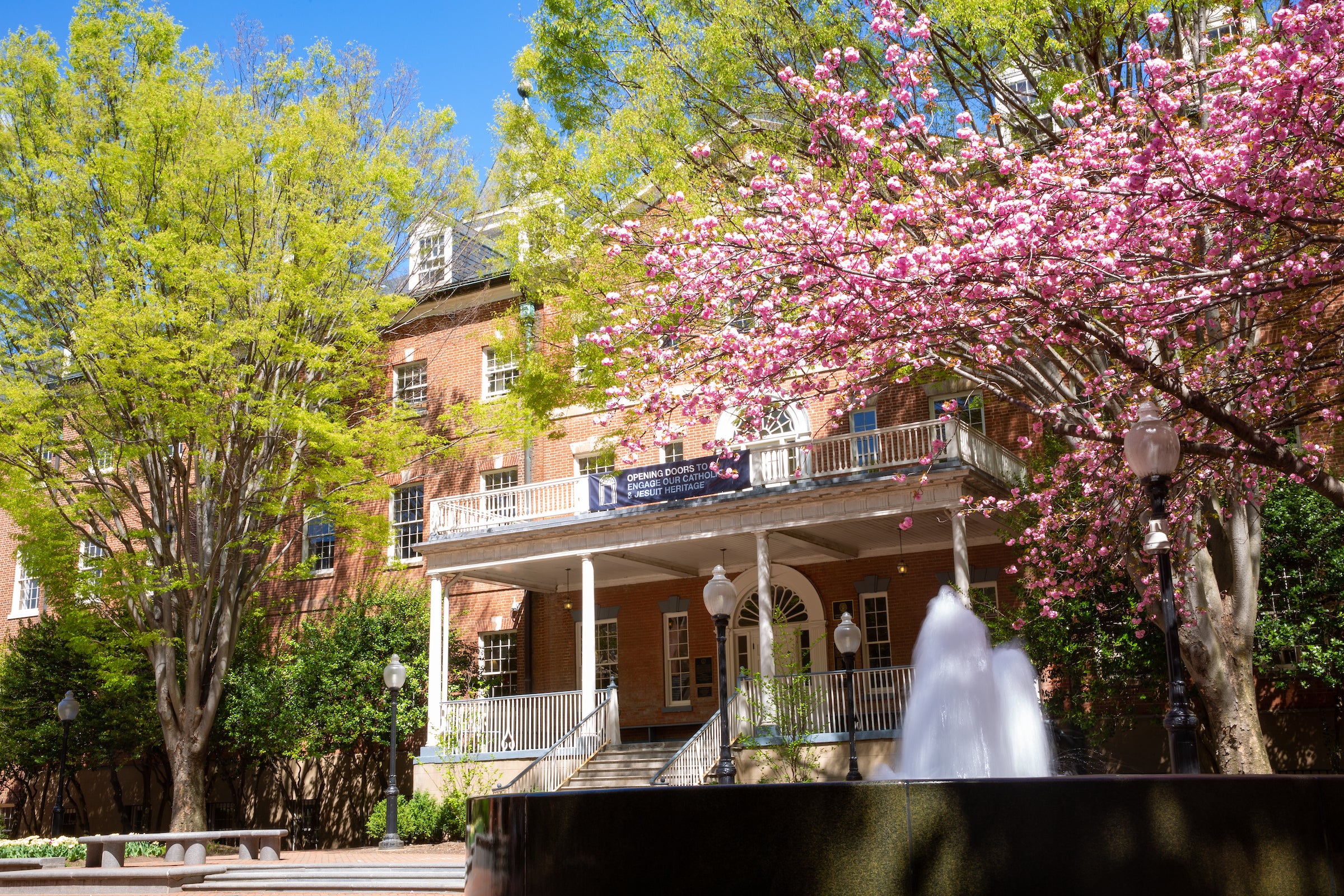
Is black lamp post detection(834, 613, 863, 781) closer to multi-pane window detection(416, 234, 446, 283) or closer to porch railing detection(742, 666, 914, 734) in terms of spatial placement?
porch railing detection(742, 666, 914, 734)

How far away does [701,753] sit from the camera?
59.4 feet

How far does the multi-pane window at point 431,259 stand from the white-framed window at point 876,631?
11909mm

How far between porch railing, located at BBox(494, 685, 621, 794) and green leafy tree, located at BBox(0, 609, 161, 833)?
34.5 feet

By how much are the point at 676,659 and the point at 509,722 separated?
439 cm

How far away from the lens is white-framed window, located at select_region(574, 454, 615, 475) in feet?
82.0

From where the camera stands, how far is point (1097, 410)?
1192 centimetres

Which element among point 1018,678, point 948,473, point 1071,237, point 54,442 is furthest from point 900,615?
point 54,442

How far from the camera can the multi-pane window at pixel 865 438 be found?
773 inches

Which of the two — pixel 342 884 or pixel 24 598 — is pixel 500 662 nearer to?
pixel 342 884

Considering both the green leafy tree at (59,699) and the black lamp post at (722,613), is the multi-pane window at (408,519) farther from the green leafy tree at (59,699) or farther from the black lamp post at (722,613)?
the black lamp post at (722,613)

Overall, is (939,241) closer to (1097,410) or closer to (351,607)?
(1097,410)

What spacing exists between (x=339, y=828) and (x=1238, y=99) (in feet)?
77.5

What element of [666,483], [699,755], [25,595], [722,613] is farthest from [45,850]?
[25,595]

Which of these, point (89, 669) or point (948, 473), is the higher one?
point (948, 473)
